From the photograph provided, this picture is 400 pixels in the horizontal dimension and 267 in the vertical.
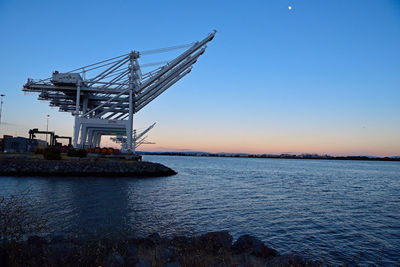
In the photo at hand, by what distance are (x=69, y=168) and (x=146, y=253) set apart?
32658 millimetres

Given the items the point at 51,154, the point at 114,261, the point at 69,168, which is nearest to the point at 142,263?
the point at 114,261

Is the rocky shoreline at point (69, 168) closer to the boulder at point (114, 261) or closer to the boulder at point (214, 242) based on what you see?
the boulder at point (214, 242)

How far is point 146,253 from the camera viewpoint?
281 inches

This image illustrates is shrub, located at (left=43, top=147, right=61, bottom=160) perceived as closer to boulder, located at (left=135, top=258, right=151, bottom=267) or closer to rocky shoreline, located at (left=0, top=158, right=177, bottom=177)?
rocky shoreline, located at (left=0, top=158, right=177, bottom=177)

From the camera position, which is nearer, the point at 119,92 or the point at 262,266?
the point at 262,266

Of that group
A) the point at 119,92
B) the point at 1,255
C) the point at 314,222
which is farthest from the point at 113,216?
the point at 119,92

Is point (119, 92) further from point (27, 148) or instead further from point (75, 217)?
point (75, 217)

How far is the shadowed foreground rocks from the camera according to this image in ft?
19.7

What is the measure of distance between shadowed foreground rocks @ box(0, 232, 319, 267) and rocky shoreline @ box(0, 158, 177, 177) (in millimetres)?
29673

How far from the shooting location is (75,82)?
147 ft

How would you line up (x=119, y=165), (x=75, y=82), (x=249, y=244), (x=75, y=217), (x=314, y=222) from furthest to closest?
1. (x=75, y=82)
2. (x=119, y=165)
3. (x=314, y=222)
4. (x=75, y=217)
5. (x=249, y=244)

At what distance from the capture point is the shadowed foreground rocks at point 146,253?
6.00m

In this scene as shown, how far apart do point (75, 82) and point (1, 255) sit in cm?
4442

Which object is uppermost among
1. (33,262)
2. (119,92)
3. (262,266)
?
(119,92)
